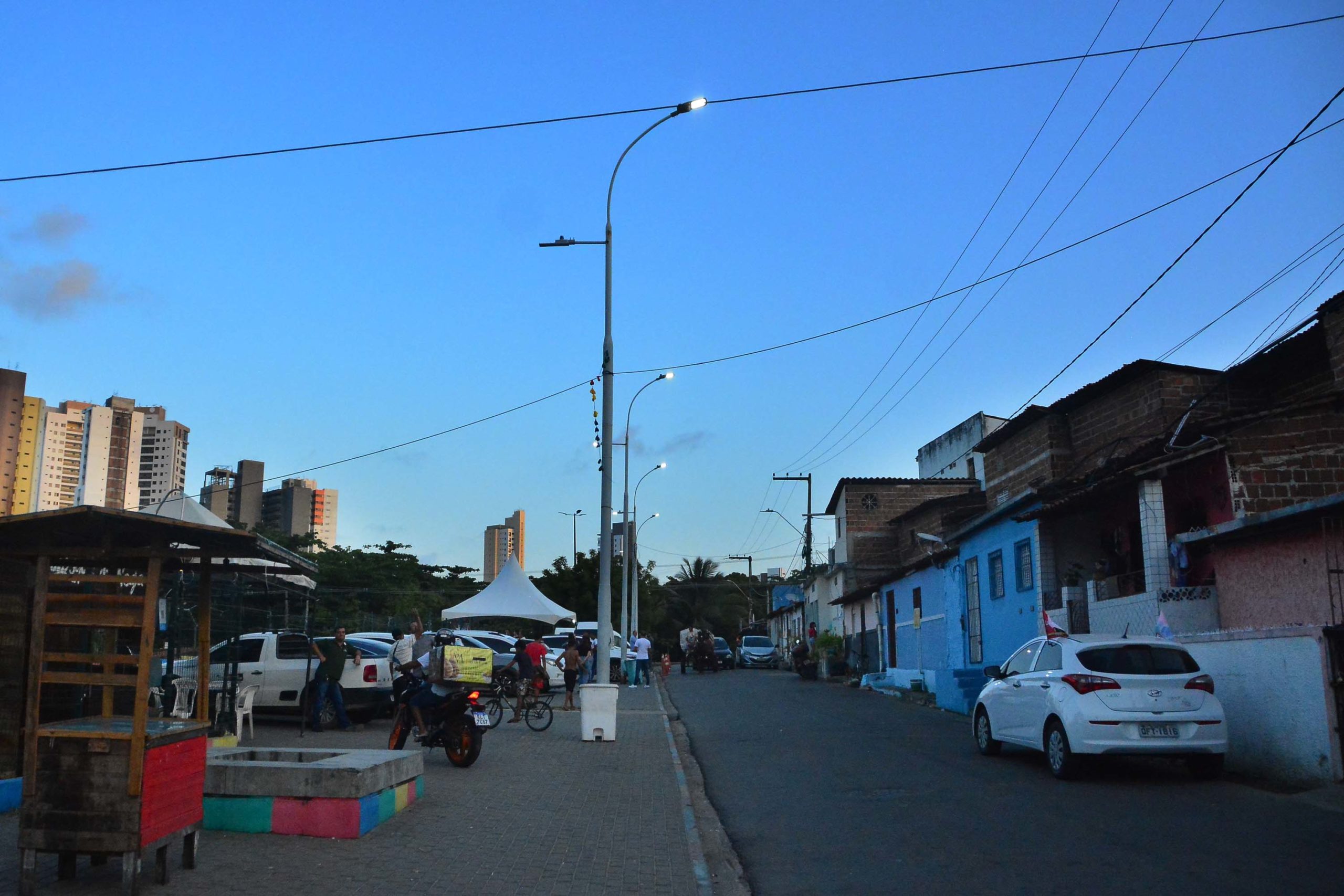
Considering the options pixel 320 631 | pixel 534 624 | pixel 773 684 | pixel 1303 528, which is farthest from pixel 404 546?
pixel 1303 528

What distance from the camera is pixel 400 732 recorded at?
13516 millimetres

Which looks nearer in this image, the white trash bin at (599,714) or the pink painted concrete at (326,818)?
the pink painted concrete at (326,818)

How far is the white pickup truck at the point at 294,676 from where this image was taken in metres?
18.1

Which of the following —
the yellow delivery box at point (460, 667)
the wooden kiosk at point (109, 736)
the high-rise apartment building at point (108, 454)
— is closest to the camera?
the wooden kiosk at point (109, 736)

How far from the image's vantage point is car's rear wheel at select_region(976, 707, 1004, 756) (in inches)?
565

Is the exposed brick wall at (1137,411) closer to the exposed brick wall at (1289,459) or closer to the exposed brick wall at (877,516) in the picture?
the exposed brick wall at (1289,459)

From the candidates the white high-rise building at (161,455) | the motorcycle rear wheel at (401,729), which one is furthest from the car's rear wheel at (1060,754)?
the white high-rise building at (161,455)

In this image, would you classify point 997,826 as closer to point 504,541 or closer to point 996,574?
point 996,574

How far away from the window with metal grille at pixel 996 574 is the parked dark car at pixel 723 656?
84.1 ft

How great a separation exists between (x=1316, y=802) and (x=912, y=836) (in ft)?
13.5

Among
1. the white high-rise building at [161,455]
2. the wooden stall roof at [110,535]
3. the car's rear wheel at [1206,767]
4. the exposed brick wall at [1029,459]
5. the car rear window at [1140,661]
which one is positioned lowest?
the car's rear wheel at [1206,767]

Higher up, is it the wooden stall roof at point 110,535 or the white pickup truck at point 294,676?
the wooden stall roof at point 110,535

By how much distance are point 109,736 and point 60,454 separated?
133 feet

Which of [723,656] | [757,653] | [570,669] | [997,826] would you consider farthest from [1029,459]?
[757,653]
